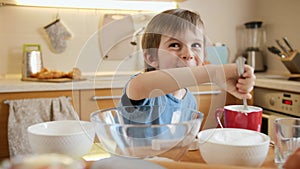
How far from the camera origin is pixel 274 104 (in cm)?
189

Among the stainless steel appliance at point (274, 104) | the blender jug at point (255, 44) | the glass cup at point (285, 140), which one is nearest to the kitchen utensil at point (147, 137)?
the glass cup at point (285, 140)

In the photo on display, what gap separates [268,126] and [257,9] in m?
1.17

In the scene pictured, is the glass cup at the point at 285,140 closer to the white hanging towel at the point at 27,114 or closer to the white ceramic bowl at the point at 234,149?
the white ceramic bowl at the point at 234,149

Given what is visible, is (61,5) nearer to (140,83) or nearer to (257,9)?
(257,9)

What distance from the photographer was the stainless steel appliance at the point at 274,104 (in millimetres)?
1734

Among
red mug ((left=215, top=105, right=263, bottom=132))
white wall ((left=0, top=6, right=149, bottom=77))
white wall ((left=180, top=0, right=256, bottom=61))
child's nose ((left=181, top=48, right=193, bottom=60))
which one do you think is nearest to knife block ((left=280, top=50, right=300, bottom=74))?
white wall ((left=180, top=0, right=256, bottom=61))

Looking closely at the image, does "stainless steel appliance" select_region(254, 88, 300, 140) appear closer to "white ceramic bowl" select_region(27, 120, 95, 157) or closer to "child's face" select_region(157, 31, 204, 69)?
"child's face" select_region(157, 31, 204, 69)

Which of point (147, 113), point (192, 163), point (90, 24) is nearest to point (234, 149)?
point (192, 163)

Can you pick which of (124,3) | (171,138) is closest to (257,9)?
(124,3)

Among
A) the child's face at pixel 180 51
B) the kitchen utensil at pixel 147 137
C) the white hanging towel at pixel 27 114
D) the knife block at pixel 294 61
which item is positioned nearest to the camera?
the kitchen utensil at pixel 147 137

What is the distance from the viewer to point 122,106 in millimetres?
718

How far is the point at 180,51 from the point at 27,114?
1162mm

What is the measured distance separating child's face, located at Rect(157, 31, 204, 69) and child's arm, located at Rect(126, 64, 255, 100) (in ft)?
0.45

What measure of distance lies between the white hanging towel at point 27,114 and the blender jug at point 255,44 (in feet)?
4.58
